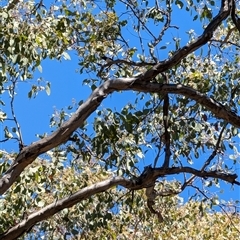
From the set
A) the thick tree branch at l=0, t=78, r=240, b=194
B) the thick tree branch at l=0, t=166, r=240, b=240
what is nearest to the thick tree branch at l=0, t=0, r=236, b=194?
the thick tree branch at l=0, t=78, r=240, b=194

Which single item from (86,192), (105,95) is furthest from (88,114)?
(86,192)

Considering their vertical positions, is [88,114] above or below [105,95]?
below

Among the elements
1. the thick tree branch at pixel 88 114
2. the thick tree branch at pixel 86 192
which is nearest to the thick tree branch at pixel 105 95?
the thick tree branch at pixel 88 114

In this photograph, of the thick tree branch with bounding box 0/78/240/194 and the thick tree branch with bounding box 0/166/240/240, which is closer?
the thick tree branch with bounding box 0/78/240/194

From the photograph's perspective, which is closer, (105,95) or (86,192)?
(105,95)

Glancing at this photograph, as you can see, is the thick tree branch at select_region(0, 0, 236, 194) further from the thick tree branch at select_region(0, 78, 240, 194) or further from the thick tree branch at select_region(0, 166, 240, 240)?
the thick tree branch at select_region(0, 166, 240, 240)

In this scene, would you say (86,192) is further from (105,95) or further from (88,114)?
(105,95)

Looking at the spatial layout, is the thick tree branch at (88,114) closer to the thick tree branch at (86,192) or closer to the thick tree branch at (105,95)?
the thick tree branch at (105,95)

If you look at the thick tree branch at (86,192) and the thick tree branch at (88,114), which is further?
the thick tree branch at (86,192)

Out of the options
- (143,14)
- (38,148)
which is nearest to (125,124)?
(38,148)

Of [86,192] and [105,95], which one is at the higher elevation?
[105,95]

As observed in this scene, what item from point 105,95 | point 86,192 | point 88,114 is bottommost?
point 86,192

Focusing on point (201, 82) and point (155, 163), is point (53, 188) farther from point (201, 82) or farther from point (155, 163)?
point (201, 82)

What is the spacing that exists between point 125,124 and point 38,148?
80 centimetres
